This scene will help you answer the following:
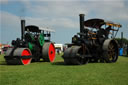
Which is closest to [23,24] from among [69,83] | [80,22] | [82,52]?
[80,22]

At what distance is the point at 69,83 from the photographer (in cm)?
489

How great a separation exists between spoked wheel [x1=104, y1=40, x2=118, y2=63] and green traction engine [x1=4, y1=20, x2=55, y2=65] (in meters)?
3.61

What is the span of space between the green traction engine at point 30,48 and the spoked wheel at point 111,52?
361cm

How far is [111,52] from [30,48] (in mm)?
4859

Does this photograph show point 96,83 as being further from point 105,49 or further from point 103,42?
point 103,42

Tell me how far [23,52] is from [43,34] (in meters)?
3.20

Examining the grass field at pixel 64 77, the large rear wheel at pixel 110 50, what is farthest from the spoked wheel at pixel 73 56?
the grass field at pixel 64 77

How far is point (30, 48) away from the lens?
38.4 ft

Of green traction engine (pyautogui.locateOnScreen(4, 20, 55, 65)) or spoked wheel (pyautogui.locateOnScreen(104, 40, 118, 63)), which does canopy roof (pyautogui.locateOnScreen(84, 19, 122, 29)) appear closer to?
spoked wheel (pyautogui.locateOnScreen(104, 40, 118, 63))

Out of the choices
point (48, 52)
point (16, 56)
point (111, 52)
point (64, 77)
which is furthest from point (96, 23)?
point (64, 77)

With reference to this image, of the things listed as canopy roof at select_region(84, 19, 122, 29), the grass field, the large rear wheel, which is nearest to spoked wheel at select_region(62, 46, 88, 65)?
the large rear wheel

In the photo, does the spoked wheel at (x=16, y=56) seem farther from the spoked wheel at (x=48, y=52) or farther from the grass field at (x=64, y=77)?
the grass field at (x=64, y=77)

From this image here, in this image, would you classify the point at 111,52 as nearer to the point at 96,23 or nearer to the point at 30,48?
the point at 96,23

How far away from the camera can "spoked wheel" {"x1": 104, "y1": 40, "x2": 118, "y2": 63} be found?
1116cm
